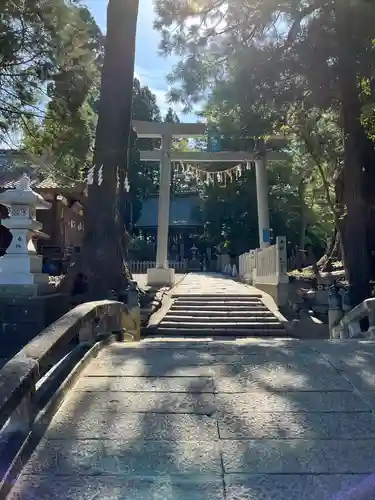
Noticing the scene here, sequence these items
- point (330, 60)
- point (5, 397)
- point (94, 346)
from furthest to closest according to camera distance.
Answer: point (330, 60) < point (94, 346) < point (5, 397)

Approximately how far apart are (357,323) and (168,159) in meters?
11.3

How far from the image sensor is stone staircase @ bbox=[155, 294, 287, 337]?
33.5ft

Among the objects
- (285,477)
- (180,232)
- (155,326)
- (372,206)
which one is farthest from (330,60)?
(180,232)

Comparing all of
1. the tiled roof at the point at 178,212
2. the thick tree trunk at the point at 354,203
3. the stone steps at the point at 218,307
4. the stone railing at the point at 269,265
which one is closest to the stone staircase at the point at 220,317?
the stone steps at the point at 218,307

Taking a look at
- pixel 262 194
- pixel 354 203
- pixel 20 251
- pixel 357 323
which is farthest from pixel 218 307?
pixel 262 194

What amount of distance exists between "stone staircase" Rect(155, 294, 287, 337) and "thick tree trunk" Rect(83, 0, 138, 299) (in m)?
2.16

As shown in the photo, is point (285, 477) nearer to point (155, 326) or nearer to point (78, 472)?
point (78, 472)

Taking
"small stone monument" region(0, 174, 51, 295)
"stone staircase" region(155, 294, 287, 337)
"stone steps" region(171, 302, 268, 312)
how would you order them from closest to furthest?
"small stone monument" region(0, 174, 51, 295)
"stone staircase" region(155, 294, 287, 337)
"stone steps" region(171, 302, 268, 312)

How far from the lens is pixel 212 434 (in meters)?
2.85

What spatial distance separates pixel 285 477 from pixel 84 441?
1101mm

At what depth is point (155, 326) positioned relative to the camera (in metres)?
10.1

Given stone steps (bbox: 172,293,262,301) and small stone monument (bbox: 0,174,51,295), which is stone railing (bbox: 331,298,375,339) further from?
small stone monument (bbox: 0,174,51,295)

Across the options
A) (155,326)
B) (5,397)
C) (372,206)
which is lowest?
(155,326)

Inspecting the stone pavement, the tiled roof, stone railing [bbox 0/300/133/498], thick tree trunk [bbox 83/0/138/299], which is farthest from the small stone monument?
the tiled roof
